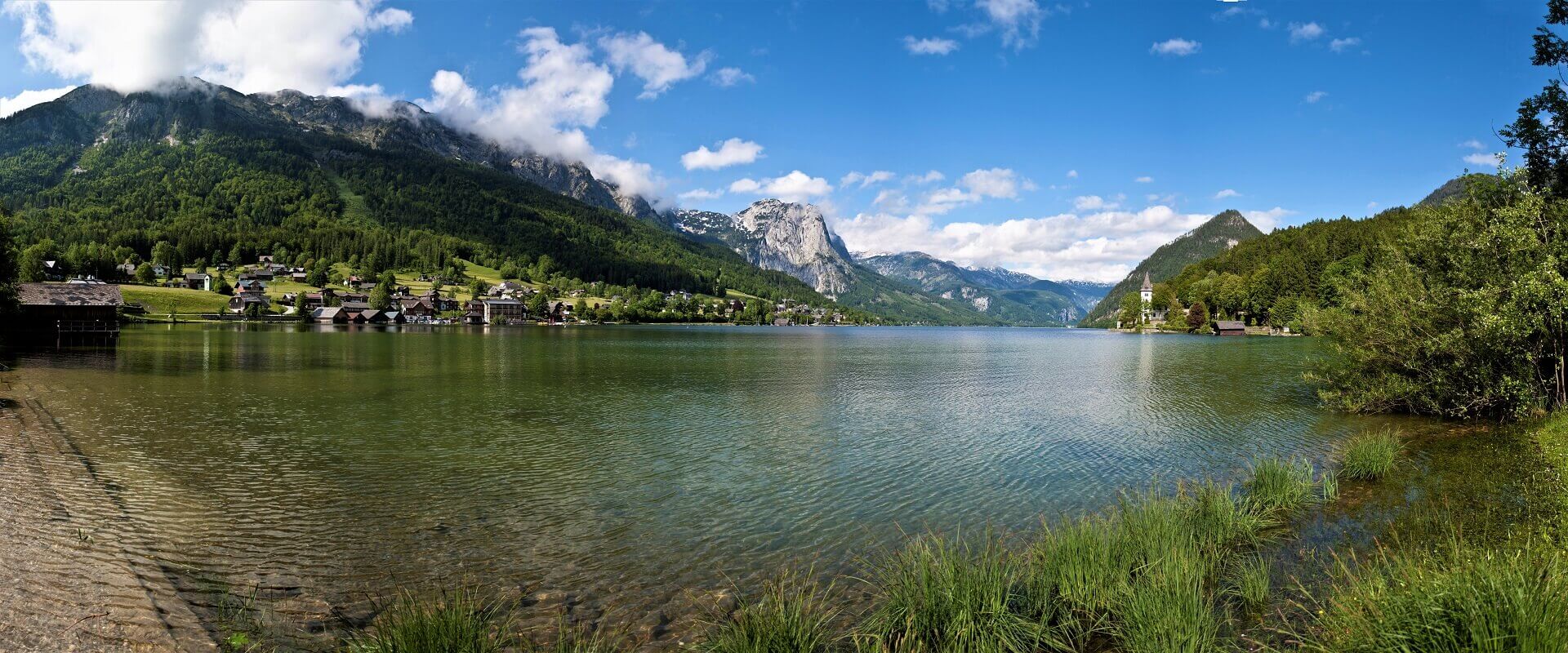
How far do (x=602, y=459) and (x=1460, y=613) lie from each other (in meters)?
16.8

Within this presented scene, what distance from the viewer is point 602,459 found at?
18578 mm

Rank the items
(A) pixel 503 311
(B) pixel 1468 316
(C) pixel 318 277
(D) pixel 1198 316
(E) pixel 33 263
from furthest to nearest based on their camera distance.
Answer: (C) pixel 318 277, (A) pixel 503 311, (D) pixel 1198 316, (E) pixel 33 263, (B) pixel 1468 316

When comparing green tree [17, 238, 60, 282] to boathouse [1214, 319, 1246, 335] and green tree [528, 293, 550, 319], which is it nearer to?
green tree [528, 293, 550, 319]

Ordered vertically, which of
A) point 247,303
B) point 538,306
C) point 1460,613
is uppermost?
point 538,306

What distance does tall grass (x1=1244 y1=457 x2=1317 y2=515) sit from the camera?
13.1 metres

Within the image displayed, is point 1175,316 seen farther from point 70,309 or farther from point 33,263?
point 33,263

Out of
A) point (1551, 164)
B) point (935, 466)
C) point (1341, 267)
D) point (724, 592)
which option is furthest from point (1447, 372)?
point (1341, 267)

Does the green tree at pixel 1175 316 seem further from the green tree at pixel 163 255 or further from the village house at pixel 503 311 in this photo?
the green tree at pixel 163 255

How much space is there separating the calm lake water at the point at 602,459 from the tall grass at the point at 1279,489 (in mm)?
→ 2871

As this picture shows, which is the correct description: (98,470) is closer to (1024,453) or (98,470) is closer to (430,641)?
(430,641)

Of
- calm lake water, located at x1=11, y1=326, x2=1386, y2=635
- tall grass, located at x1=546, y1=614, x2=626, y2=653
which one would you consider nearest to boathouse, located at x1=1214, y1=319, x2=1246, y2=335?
calm lake water, located at x1=11, y1=326, x2=1386, y2=635

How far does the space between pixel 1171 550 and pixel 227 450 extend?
22.2 meters

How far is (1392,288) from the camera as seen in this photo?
80.6ft

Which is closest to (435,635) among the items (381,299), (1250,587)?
(1250,587)
